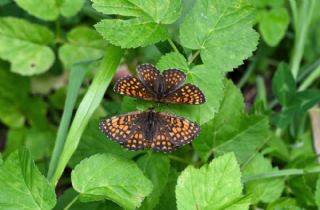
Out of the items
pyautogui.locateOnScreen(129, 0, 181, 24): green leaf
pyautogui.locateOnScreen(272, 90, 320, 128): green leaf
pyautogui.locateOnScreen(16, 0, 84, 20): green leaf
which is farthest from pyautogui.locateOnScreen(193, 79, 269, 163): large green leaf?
pyautogui.locateOnScreen(16, 0, 84, 20): green leaf

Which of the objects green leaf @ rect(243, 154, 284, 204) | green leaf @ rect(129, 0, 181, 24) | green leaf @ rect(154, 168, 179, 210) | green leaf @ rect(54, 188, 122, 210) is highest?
green leaf @ rect(129, 0, 181, 24)

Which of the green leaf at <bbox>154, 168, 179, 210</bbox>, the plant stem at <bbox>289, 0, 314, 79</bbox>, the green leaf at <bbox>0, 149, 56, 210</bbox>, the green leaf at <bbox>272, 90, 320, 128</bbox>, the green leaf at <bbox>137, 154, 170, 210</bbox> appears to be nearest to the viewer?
the green leaf at <bbox>0, 149, 56, 210</bbox>

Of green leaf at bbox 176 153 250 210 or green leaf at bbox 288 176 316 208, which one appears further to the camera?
green leaf at bbox 288 176 316 208

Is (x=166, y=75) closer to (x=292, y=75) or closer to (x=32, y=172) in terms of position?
(x=32, y=172)

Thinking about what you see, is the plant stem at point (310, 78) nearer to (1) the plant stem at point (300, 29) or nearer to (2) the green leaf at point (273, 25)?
(1) the plant stem at point (300, 29)

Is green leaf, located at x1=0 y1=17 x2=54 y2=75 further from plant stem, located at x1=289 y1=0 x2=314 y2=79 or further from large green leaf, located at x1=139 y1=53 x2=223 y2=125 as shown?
plant stem, located at x1=289 y1=0 x2=314 y2=79

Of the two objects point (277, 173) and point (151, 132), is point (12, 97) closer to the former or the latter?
point (151, 132)

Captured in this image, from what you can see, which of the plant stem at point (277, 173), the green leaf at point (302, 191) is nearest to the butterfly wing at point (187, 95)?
the plant stem at point (277, 173)
